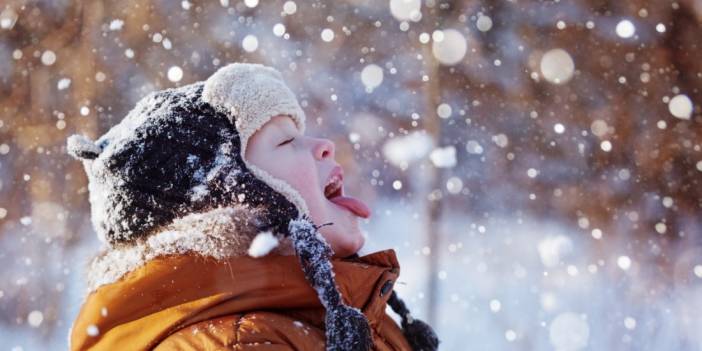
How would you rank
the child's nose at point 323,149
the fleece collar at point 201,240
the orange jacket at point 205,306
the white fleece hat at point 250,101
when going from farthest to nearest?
the child's nose at point 323,149 → the white fleece hat at point 250,101 → the fleece collar at point 201,240 → the orange jacket at point 205,306

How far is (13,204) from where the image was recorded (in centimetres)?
538

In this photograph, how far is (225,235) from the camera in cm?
139

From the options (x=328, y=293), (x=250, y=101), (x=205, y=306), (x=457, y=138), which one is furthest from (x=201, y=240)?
(x=457, y=138)

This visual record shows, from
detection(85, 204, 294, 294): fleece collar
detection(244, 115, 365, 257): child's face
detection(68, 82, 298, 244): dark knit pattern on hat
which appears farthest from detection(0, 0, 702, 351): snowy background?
detection(85, 204, 294, 294): fleece collar

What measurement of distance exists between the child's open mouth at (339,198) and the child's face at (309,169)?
2 centimetres

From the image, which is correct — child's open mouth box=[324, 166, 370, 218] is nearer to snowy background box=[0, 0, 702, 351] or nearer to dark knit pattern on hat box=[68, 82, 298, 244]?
dark knit pattern on hat box=[68, 82, 298, 244]

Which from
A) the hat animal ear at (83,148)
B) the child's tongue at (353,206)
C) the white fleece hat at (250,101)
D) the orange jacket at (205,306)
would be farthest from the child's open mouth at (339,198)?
the hat animal ear at (83,148)

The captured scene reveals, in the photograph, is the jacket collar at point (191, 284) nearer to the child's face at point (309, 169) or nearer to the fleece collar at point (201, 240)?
the fleece collar at point (201, 240)

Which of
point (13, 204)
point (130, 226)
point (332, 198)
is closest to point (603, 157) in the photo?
point (332, 198)

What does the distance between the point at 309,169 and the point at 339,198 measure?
0.49ft

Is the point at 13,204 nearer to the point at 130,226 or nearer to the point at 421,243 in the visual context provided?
the point at 421,243

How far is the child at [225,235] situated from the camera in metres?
1.31

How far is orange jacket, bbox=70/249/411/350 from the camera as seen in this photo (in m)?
1.25

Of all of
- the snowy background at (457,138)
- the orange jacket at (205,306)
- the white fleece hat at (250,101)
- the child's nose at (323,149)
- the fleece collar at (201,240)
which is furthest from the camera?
the snowy background at (457,138)
